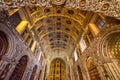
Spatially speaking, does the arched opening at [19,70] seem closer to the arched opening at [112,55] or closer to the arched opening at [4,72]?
the arched opening at [4,72]

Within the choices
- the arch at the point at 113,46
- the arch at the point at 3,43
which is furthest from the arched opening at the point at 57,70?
the arch at the point at 113,46

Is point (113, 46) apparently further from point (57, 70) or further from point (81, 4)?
point (57, 70)

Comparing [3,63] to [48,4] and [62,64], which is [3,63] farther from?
[62,64]

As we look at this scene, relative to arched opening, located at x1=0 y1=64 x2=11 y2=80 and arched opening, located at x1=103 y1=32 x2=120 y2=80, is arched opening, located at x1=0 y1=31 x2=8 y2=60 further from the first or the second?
arched opening, located at x1=103 y1=32 x2=120 y2=80

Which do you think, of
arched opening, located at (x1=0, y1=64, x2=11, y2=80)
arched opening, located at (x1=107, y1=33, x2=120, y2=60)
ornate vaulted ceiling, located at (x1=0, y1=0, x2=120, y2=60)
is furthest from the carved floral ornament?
arched opening, located at (x1=0, y1=64, x2=11, y2=80)

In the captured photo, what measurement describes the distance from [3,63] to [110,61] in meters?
7.24

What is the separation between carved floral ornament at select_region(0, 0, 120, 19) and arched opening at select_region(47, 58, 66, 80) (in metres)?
18.7

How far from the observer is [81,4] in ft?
14.2

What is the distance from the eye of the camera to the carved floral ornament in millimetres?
4041

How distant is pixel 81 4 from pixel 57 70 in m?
20.2

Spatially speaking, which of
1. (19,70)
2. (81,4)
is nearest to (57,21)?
(19,70)

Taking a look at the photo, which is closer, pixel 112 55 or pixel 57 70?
pixel 112 55

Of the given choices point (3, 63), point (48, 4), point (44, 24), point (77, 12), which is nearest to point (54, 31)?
point (44, 24)

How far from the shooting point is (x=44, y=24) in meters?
13.7
